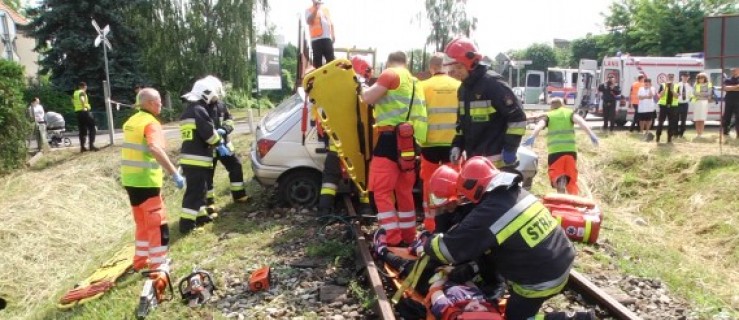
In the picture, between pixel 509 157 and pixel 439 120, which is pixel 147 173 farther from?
pixel 509 157

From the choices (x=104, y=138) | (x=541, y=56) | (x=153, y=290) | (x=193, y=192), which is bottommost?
(x=153, y=290)

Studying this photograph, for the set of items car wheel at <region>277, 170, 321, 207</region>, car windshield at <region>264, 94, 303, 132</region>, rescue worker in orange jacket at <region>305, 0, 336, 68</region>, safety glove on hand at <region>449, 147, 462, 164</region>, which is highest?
rescue worker in orange jacket at <region>305, 0, 336, 68</region>

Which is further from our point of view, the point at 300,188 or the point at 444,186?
the point at 300,188

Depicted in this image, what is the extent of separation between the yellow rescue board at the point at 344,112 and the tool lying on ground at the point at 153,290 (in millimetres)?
2305

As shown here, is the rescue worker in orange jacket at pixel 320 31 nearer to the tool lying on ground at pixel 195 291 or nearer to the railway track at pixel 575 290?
the railway track at pixel 575 290

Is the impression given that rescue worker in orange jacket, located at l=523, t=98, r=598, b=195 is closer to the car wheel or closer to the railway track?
the railway track

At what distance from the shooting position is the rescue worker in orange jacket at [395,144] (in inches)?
203

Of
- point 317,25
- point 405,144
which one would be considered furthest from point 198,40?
point 405,144

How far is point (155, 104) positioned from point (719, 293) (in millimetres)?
5599

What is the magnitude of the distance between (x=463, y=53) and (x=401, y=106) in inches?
35.9

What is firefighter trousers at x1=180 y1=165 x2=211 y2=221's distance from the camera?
22.3 feet

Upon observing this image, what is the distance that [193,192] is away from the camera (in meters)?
6.80

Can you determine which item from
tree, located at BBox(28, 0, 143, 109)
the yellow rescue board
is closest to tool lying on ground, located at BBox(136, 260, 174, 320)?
the yellow rescue board

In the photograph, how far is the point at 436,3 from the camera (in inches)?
1273
